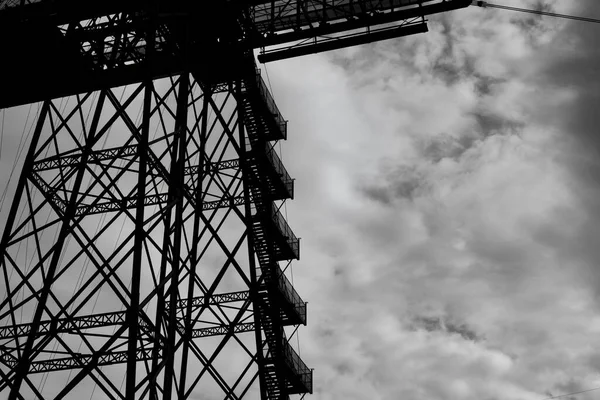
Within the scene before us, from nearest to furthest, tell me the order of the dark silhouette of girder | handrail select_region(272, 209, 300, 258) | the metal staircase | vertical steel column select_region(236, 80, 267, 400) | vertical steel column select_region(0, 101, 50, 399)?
vertical steel column select_region(0, 101, 50, 399) < the dark silhouette of girder < vertical steel column select_region(236, 80, 267, 400) < the metal staircase < handrail select_region(272, 209, 300, 258)

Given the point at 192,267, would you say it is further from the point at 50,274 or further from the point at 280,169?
the point at 280,169

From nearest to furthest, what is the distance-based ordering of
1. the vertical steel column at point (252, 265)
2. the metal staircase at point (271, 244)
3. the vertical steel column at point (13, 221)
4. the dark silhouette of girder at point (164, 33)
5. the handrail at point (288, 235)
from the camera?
1. the vertical steel column at point (13, 221)
2. the dark silhouette of girder at point (164, 33)
3. the vertical steel column at point (252, 265)
4. the metal staircase at point (271, 244)
5. the handrail at point (288, 235)

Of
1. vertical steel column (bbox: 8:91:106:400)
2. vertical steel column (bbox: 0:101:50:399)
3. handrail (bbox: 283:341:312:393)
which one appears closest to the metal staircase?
handrail (bbox: 283:341:312:393)

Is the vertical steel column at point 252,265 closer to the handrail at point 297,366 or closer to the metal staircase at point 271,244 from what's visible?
the metal staircase at point 271,244

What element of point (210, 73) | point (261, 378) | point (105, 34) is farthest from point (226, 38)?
point (261, 378)

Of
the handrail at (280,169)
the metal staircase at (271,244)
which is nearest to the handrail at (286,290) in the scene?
the metal staircase at (271,244)

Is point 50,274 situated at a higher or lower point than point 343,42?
lower

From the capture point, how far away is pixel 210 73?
22.3m

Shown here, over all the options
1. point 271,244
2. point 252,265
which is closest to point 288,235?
point 271,244

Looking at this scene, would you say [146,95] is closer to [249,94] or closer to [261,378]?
[249,94]

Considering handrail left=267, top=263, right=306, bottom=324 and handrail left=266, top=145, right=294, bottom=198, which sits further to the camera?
handrail left=266, top=145, right=294, bottom=198

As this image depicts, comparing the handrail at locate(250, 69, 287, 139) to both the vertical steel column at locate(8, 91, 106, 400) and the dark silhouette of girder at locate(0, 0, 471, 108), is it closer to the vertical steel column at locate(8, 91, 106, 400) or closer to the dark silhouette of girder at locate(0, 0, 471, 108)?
the dark silhouette of girder at locate(0, 0, 471, 108)

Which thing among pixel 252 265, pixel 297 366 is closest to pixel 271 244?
pixel 252 265

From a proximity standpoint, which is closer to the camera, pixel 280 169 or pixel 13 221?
pixel 13 221
